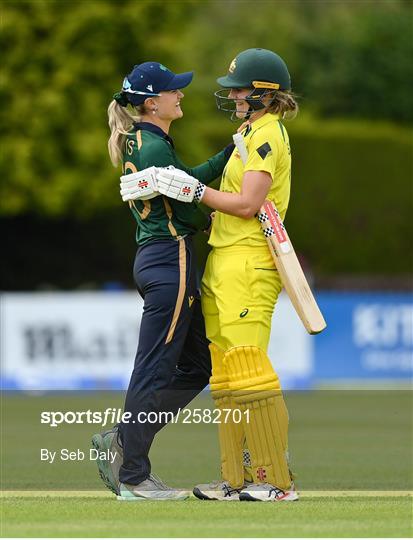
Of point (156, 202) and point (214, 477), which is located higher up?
point (156, 202)

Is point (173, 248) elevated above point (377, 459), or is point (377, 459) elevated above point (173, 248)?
point (173, 248)

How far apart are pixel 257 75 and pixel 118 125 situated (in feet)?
2.34

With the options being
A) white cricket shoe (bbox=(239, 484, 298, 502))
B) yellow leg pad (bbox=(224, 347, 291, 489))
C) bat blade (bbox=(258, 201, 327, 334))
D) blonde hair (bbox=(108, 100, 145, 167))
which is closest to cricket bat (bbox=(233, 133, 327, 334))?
bat blade (bbox=(258, 201, 327, 334))

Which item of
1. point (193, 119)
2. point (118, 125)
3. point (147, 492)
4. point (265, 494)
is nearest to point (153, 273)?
point (118, 125)

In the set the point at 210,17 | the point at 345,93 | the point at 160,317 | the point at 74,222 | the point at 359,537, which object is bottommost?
the point at 359,537

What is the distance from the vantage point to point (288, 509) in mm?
6359

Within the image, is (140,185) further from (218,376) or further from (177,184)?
(218,376)

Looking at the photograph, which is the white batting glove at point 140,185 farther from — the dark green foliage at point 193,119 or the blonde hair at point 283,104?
the dark green foliage at point 193,119

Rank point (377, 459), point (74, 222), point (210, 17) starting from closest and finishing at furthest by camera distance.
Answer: point (377, 459) → point (74, 222) → point (210, 17)

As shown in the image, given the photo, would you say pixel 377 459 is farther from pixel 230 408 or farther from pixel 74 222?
pixel 74 222

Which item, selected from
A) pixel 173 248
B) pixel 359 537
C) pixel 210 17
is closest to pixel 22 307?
pixel 173 248

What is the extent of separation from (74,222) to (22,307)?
11.0m

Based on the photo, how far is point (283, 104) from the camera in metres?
7.05

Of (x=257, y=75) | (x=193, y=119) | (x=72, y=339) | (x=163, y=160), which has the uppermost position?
(x=193, y=119)
